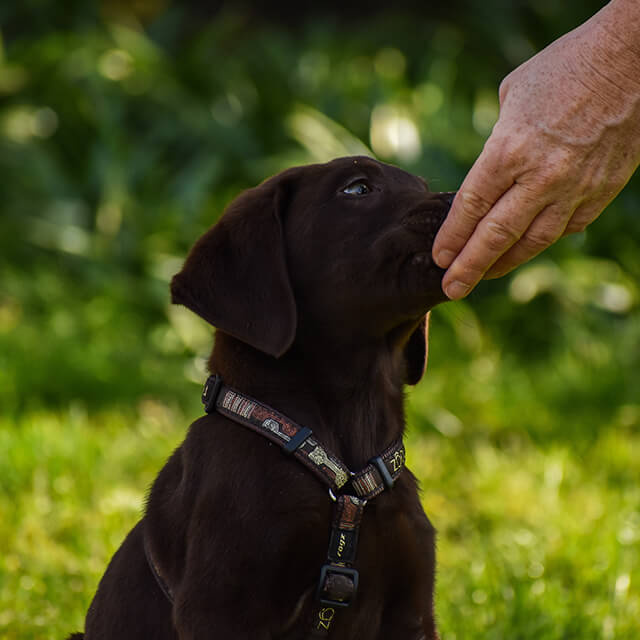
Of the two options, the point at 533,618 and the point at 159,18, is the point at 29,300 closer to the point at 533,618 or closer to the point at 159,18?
the point at 159,18

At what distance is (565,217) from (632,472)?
2418mm

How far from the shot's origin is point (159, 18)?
8.34 meters

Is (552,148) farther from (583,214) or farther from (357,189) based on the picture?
(357,189)

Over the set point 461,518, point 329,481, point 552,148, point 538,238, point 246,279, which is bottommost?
point 461,518

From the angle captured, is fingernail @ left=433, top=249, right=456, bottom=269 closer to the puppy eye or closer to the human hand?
the human hand

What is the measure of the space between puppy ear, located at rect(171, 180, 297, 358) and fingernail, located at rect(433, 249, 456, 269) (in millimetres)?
345

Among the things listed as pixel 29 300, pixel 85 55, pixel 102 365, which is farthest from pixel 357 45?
pixel 102 365

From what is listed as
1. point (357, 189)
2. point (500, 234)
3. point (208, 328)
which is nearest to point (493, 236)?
point (500, 234)

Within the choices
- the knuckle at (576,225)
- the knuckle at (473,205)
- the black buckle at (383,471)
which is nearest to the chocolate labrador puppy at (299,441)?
the black buckle at (383,471)

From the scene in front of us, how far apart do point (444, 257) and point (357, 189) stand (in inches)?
13.3

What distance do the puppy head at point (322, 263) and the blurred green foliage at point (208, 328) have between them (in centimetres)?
117

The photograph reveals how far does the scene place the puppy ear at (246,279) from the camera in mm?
2338

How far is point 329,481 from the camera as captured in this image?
228 centimetres

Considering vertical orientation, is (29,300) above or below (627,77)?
below
